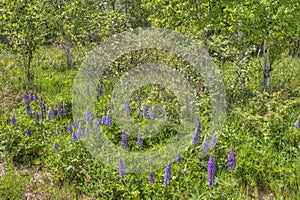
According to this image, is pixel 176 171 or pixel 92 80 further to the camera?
pixel 92 80

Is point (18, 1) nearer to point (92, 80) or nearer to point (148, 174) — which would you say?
point (92, 80)

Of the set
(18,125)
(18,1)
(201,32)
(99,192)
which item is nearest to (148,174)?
(99,192)

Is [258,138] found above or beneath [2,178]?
above

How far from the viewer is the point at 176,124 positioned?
504 cm

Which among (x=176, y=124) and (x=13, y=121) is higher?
(x=176, y=124)

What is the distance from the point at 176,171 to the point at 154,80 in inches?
124

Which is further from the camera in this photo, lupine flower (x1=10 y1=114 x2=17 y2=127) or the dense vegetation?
lupine flower (x1=10 y1=114 x2=17 y2=127)

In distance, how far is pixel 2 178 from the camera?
12.6ft

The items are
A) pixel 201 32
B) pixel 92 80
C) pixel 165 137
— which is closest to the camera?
pixel 165 137

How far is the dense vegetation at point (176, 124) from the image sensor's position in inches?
140

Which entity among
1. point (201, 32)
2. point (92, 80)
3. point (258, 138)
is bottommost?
point (258, 138)

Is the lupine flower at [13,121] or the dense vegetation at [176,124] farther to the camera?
the lupine flower at [13,121]

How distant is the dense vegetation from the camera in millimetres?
3566

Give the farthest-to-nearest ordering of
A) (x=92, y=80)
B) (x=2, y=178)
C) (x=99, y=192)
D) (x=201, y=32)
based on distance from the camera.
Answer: (x=92, y=80)
(x=201, y=32)
(x=2, y=178)
(x=99, y=192)
